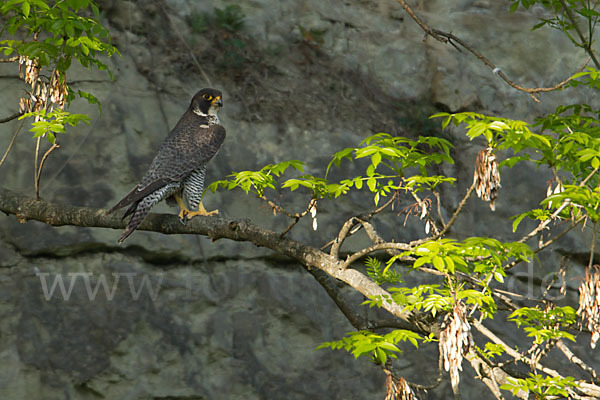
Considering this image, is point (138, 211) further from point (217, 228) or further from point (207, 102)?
point (207, 102)

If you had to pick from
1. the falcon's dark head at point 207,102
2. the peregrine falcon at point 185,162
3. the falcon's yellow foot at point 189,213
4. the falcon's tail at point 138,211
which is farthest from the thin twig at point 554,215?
the falcon's dark head at point 207,102

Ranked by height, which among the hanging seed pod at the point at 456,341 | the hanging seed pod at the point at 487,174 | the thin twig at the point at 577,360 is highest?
the hanging seed pod at the point at 487,174

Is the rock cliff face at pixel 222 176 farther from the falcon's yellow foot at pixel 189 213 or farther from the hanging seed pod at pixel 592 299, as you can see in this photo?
the hanging seed pod at pixel 592 299

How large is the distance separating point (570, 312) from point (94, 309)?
430 centimetres

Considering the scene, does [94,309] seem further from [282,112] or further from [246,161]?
[282,112]

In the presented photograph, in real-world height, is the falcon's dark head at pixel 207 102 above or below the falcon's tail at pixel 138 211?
above

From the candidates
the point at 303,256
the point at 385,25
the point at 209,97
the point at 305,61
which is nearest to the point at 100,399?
the point at 209,97

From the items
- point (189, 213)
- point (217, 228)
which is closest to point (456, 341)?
point (217, 228)

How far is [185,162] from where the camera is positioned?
13.8ft

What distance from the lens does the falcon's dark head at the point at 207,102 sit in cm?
476

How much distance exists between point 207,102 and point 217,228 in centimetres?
164

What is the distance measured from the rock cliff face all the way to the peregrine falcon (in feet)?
5.14

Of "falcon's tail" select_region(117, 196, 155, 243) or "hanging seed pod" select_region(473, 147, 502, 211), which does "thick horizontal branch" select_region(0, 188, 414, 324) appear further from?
"hanging seed pod" select_region(473, 147, 502, 211)

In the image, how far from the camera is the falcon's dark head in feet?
15.6
